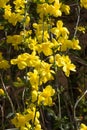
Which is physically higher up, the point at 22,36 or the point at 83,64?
the point at 22,36

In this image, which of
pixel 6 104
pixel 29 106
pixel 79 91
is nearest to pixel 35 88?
pixel 29 106

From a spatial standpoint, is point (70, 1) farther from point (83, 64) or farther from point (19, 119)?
point (19, 119)

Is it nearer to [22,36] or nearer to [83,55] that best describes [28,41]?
[22,36]

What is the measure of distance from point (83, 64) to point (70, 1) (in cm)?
43

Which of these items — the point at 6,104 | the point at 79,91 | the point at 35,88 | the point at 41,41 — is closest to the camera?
the point at 35,88

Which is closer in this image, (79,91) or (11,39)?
(11,39)

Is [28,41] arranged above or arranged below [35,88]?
above

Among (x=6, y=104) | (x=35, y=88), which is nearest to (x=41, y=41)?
(x=35, y=88)

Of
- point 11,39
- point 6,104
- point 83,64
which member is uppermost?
point 11,39

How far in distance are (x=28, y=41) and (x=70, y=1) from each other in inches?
39.7

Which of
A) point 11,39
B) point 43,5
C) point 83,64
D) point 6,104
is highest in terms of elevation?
point 43,5

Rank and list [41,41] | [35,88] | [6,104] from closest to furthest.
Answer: [35,88], [41,41], [6,104]

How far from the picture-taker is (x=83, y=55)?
3270 mm

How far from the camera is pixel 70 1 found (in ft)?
10.1
